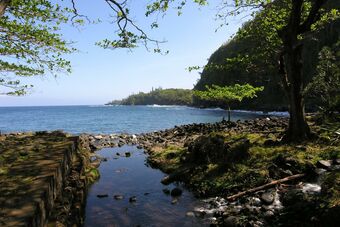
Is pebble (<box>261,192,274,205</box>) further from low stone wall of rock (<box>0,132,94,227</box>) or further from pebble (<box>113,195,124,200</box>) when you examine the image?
low stone wall of rock (<box>0,132,94,227</box>)

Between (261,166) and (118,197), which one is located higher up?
(261,166)

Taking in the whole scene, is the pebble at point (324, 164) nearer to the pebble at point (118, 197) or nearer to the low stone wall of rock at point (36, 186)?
the pebble at point (118, 197)

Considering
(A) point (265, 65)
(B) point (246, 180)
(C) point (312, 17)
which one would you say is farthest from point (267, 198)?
(A) point (265, 65)

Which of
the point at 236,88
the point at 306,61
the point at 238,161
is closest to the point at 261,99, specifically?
the point at 306,61

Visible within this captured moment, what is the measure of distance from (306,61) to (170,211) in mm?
94059

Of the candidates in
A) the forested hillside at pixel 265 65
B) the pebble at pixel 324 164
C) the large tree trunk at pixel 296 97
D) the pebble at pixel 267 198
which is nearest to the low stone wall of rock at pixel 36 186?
the pebble at pixel 267 198

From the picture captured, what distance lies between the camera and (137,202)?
13414 millimetres

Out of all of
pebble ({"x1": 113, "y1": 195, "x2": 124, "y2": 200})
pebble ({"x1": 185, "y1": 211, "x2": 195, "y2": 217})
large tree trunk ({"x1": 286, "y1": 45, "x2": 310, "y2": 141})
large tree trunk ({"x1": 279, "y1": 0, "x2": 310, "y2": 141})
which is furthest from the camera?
large tree trunk ({"x1": 286, "y1": 45, "x2": 310, "y2": 141})

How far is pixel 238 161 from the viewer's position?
15852 millimetres

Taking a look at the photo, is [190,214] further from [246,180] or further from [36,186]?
[36,186]

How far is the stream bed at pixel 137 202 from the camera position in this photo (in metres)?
11.3

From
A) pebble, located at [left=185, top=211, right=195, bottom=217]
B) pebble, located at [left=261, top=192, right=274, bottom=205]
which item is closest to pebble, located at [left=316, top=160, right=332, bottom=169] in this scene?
pebble, located at [left=261, top=192, right=274, bottom=205]

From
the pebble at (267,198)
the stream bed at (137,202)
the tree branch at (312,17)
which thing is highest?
the tree branch at (312,17)

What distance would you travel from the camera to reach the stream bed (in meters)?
11.3
